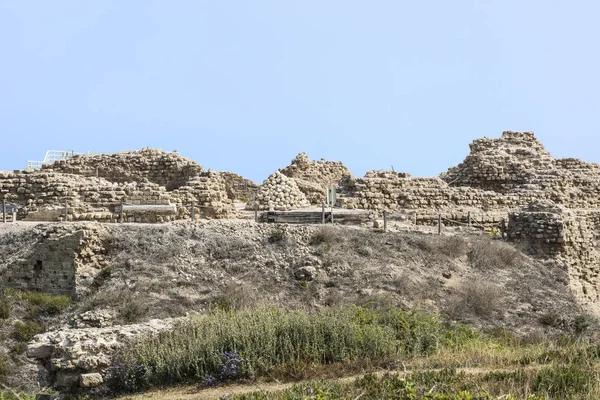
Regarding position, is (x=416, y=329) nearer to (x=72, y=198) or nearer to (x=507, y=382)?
(x=507, y=382)

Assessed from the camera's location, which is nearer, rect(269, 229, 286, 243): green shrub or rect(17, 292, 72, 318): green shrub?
rect(17, 292, 72, 318): green shrub

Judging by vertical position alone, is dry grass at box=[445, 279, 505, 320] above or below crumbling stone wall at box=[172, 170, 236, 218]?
below

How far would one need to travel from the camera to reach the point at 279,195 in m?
28.9

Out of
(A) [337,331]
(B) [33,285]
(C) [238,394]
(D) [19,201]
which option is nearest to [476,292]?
(A) [337,331]

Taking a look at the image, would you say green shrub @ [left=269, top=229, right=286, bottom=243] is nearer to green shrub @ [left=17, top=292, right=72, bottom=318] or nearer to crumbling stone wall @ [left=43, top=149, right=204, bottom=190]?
green shrub @ [left=17, top=292, right=72, bottom=318]

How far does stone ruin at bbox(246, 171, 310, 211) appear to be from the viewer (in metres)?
28.5

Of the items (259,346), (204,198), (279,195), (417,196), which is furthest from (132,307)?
(417,196)

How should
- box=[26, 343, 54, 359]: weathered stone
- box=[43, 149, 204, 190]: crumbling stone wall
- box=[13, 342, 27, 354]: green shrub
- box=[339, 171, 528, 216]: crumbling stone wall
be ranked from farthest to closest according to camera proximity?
box=[43, 149, 204, 190]: crumbling stone wall < box=[339, 171, 528, 216]: crumbling stone wall < box=[13, 342, 27, 354]: green shrub < box=[26, 343, 54, 359]: weathered stone

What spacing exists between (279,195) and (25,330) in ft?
44.7

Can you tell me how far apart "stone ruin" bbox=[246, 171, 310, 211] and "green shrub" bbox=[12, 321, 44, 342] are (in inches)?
474

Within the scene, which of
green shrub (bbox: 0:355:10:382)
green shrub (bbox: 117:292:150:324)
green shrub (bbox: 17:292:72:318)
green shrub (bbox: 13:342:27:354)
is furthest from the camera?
green shrub (bbox: 17:292:72:318)

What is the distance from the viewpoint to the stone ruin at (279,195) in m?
28.5

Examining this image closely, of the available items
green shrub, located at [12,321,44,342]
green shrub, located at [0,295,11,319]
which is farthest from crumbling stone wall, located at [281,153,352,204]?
green shrub, located at [12,321,44,342]

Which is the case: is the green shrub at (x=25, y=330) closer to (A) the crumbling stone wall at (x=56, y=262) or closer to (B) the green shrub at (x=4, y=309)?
(B) the green shrub at (x=4, y=309)
